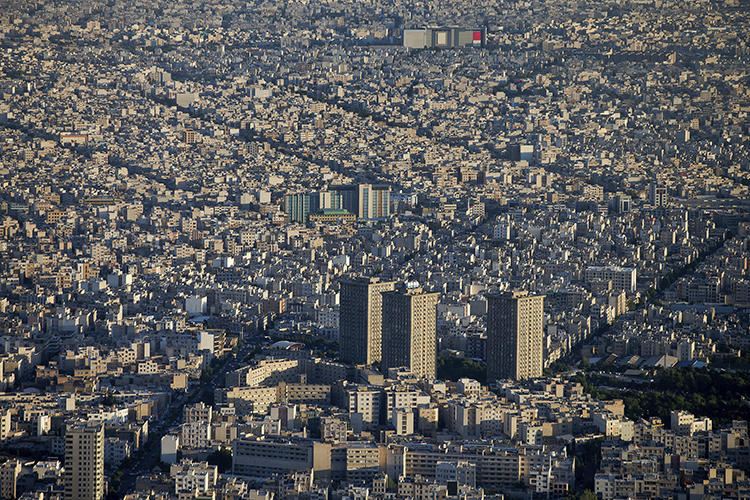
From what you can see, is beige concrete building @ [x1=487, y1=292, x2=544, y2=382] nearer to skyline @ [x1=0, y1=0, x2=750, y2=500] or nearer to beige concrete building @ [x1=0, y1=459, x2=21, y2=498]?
skyline @ [x1=0, y1=0, x2=750, y2=500]

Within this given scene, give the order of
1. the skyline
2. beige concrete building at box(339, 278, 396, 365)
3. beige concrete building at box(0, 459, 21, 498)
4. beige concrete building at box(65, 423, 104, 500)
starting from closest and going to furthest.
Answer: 1. beige concrete building at box(65, 423, 104, 500)
2. beige concrete building at box(0, 459, 21, 498)
3. the skyline
4. beige concrete building at box(339, 278, 396, 365)

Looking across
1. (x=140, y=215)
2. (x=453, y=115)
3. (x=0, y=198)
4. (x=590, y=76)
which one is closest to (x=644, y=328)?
(x=140, y=215)

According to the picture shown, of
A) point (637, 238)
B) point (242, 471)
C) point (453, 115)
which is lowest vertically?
point (242, 471)

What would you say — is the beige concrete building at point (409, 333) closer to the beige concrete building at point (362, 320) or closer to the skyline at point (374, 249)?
the skyline at point (374, 249)

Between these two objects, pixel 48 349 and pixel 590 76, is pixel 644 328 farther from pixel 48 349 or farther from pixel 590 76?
pixel 590 76

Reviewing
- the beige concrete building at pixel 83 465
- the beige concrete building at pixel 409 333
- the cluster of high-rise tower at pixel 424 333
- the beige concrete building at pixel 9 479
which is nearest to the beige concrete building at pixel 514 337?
the cluster of high-rise tower at pixel 424 333

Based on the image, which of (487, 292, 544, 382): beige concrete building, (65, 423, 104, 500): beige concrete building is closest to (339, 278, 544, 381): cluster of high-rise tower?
(487, 292, 544, 382): beige concrete building

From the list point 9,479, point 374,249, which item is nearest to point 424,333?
point 9,479
